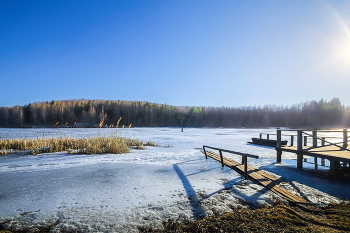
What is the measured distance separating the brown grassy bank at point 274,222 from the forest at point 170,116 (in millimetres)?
63115

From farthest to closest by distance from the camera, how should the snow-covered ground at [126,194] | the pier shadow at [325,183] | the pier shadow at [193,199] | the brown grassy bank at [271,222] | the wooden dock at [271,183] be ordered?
the pier shadow at [325,183] < the wooden dock at [271,183] < the pier shadow at [193,199] < the snow-covered ground at [126,194] < the brown grassy bank at [271,222]

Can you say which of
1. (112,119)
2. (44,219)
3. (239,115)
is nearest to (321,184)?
(44,219)

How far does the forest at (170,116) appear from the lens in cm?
6806

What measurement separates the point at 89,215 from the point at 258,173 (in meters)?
4.72

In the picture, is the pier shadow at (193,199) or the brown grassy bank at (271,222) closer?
the brown grassy bank at (271,222)

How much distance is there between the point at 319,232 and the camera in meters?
2.59

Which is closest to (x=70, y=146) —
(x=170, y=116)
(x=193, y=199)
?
(x=193, y=199)

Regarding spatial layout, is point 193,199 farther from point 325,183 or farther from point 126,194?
point 325,183

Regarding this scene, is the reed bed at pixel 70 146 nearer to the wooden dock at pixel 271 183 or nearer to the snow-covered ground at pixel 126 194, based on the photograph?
the snow-covered ground at pixel 126 194

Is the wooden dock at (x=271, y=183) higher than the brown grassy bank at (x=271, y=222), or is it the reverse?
the brown grassy bank at (x=271, y=222)

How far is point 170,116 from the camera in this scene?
84125 mm

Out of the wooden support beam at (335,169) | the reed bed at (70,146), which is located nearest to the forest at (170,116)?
the reed bed at (70,146)

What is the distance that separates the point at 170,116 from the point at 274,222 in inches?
3202

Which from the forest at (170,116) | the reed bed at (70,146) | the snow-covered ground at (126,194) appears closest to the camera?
the snow-covered ground at (126,194)
